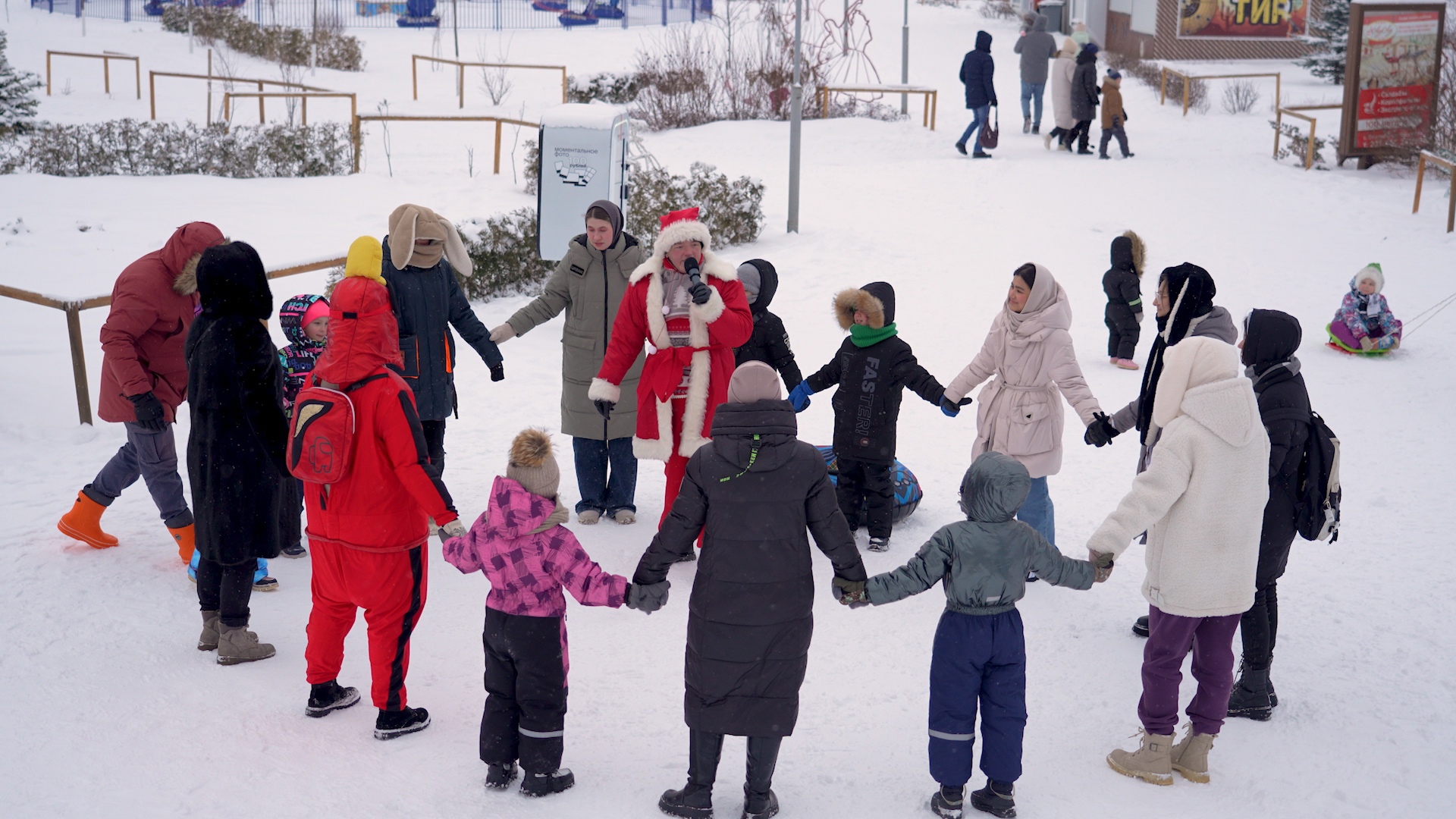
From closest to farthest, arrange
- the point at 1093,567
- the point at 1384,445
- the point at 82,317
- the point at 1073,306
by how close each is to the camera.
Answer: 1. the point at 1093,567
2. the point at 1384,445
3. the point at 82,317
4. the point at 1073,306

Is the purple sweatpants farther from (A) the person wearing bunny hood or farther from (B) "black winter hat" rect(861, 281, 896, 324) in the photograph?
(A) the person wearing bunny hood

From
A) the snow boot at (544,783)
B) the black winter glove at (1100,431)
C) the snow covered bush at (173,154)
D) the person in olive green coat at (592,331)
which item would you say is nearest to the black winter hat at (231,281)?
the person in olive green coat at (592,331)

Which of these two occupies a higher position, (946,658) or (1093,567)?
(1093,567)

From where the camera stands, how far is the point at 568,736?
12.7 ft

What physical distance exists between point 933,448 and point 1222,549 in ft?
11.0

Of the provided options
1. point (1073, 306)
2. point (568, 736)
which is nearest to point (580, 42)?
point (1073, 306)

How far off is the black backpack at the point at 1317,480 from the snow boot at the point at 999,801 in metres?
1.42

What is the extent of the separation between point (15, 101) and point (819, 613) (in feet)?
56.2

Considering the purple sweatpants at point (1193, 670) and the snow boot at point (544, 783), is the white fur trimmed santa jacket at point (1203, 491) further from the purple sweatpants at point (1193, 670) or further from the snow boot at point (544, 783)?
the snow boot at point (544, 783)

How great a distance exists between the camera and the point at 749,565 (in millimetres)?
3283

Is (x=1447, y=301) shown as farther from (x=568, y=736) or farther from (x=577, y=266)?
(x=568, y=736)

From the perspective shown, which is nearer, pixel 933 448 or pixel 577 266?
pixel 577 266

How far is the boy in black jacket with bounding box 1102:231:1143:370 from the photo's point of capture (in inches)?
322

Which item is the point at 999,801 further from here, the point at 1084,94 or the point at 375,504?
the point at 1084,94
